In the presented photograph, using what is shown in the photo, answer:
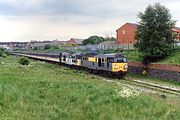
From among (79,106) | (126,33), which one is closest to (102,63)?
(79,106)

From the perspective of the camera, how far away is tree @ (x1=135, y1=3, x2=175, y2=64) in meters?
42.7

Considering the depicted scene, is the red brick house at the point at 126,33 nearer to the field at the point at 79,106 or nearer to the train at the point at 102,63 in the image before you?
the train at the point at 102,63

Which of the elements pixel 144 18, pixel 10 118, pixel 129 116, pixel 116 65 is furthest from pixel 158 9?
pixel 10 118

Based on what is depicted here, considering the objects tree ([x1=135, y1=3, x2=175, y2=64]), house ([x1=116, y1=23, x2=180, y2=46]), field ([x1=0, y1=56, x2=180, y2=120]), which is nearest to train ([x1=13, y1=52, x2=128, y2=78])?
tree ([x1=135, y1=3, x2=175, y2=64])

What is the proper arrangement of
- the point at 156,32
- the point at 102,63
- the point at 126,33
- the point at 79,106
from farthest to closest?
the point at 126,33
the point at 102,63
the point at 156,32
the point at 79,106

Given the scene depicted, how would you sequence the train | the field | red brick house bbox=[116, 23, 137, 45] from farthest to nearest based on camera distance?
red brick house bbox=[116, 23, 137, 45] → the train → the field

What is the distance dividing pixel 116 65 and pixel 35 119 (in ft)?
86.0

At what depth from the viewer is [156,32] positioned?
139ft

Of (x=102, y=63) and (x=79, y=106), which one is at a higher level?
(x=102, y=63)

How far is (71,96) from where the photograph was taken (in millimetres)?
20156

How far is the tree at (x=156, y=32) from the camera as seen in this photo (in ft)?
140

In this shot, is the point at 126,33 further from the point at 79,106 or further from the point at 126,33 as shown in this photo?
the point at 79,106

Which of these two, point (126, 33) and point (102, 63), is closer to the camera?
point (102, 63)

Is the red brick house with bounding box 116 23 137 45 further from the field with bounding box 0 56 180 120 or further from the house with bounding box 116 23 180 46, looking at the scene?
the field with bounding box 0 56 180 120
